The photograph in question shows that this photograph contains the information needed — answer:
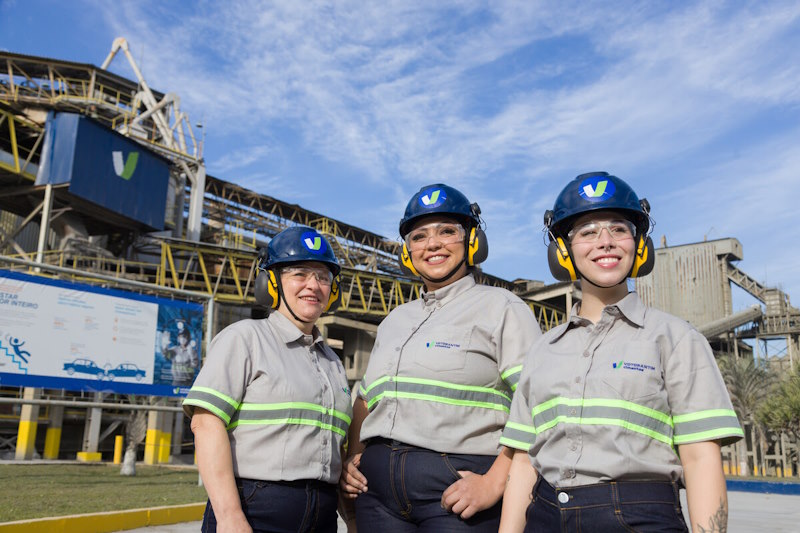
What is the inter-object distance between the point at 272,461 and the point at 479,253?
1429 mm

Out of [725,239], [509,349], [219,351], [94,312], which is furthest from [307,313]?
[725,239]

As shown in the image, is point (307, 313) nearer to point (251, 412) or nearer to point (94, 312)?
point (251, 412)

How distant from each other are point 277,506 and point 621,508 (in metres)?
1.50

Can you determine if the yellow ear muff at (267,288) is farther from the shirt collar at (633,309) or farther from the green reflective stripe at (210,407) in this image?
the shirt collar at (633,309)

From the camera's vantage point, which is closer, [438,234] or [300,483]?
[300,483]

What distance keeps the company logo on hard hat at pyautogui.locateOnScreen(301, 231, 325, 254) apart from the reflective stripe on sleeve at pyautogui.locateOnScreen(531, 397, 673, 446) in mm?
1519

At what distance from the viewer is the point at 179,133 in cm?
3384

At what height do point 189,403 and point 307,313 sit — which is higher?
point 307,313

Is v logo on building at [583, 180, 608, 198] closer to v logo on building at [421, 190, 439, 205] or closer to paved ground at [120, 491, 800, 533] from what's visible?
v logo on building at [421, 190, 439, 205]

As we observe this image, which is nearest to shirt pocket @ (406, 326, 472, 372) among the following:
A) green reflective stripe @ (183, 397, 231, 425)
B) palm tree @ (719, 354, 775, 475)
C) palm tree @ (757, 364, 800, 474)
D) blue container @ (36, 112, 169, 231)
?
green reflective stripe @ (183, 397, 231, 425)

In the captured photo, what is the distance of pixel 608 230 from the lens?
2602 mm

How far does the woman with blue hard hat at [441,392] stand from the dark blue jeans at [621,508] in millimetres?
531

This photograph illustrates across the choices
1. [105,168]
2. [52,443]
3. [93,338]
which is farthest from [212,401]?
[105,168]

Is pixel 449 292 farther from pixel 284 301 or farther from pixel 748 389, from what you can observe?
pixel 748 389
